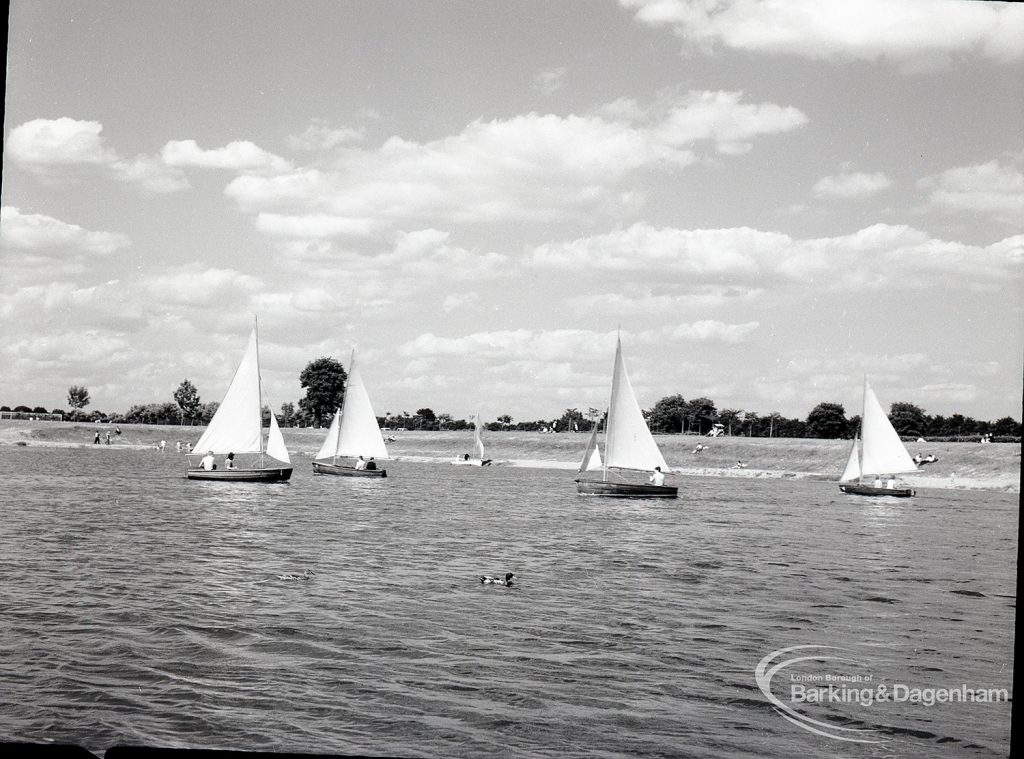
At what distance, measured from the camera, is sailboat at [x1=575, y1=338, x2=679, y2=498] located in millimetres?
40125

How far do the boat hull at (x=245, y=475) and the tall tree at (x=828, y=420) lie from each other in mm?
30444

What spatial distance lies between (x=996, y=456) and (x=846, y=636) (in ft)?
146

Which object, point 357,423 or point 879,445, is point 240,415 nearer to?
point 357,423

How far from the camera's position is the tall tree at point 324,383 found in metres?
50.6

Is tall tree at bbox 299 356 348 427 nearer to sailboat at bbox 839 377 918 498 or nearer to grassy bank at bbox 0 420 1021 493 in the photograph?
grassy bank at bbox 0 420 1021 493

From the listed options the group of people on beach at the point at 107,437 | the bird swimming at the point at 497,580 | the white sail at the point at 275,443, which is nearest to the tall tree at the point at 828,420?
the white sail at the point at 275,443

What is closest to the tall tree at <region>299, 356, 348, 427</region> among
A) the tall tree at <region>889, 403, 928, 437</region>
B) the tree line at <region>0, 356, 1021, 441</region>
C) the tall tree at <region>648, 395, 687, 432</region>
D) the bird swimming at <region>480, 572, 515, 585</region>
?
the tree line at <region>0, 356, 1021, 441</region>

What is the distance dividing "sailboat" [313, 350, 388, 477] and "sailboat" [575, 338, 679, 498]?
1335 centimetres

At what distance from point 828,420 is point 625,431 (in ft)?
65.2

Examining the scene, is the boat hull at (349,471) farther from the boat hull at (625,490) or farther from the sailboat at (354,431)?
the boat hull at (625,490)

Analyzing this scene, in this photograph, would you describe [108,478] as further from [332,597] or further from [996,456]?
[996,456]

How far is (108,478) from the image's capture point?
47000mm

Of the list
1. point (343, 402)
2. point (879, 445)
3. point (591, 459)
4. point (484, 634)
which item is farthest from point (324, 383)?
point (484, 634)

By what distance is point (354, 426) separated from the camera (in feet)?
162
